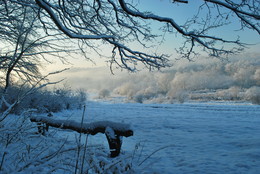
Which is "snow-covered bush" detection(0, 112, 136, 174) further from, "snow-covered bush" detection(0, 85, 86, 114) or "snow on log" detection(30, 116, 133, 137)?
"snow-covered bush" detection(0, 85, 86, 114)

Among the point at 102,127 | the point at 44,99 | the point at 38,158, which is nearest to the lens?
the point at 38,158

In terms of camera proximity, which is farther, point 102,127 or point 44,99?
point 44,99

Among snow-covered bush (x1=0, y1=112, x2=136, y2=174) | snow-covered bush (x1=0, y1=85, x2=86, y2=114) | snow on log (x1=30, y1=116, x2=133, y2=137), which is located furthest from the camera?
snow-covered bush (x1=0, y1=85, x2=86, y2=114)

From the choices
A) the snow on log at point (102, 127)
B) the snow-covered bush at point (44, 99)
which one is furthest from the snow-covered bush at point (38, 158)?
the snow-covered bush at point (44, 99)

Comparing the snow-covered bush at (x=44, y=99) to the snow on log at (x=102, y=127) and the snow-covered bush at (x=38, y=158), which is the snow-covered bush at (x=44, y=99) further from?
the snow-covered bush at (x=38, y=158)

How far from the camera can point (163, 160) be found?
3.50 metres

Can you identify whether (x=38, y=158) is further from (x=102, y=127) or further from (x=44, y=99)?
(x=44, y=99)

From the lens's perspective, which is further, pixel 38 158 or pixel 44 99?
pixel 44 99

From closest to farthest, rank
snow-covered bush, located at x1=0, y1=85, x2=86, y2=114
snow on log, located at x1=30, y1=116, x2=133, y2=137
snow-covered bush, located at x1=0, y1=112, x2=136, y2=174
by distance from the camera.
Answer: snow-covered bush, located at x1=0, y1=112, x2=136, y2=174 → snow on log, located at x1=30, y1=116, x2=133, y2=137 → snow-covered bush, located at x1=0, y1=85, x2=86, y2=114

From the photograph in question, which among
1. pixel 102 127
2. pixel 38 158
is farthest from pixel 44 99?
pixel 38 158

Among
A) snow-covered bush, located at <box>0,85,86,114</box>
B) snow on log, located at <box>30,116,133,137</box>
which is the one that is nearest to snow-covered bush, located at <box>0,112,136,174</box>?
snow on log, located at <box>30,116,133,137</box>

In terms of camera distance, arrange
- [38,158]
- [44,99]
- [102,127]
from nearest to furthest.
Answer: [38,158]
[102,127]
[44,99]

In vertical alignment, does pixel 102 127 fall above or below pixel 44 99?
below

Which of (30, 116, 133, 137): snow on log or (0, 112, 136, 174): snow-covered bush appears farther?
(30, 116, 133, 137): snow on log
